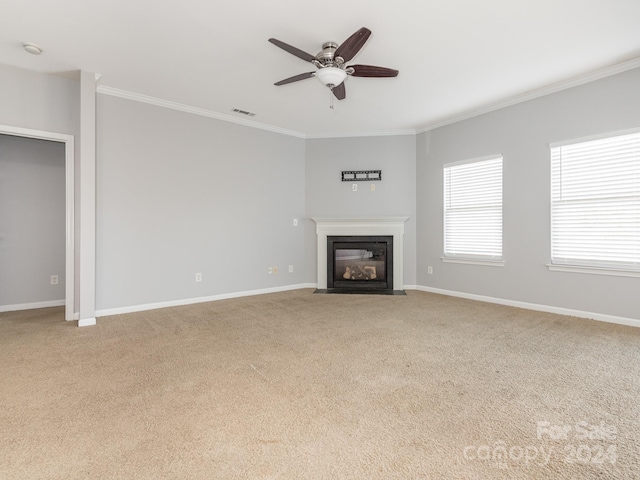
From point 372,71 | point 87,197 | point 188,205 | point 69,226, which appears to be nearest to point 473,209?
point 372,71

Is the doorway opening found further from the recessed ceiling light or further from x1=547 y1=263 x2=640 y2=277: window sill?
x1=547 y1=263 x2=640 y2=277: window sill

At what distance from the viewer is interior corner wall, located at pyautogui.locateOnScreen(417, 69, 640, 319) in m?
3.38

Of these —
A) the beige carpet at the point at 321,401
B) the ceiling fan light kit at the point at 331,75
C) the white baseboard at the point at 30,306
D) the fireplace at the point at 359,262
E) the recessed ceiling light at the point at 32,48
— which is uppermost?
the recessed ceiling light at the point at 32,48

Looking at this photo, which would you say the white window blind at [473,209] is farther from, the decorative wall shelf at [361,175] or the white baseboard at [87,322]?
the white baseboard at [87,322]

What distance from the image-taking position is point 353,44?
247 centimetres

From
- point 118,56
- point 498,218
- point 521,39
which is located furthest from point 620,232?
point 118,56

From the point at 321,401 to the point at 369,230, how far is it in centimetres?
386

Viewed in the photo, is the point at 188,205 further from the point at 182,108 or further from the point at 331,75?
the point at 331,75

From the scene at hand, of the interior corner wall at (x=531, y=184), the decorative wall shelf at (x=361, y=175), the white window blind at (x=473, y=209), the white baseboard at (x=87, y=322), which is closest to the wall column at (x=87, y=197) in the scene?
the white baseboard at (x=87, y=322)

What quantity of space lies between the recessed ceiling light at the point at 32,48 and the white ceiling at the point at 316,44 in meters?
0.05

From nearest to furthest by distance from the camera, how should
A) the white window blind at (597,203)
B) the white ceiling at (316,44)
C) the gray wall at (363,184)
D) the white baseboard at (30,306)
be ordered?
the white ceiling at (316,44), the white window blind at (597,203), the white baseboard at (30,306), the gray wall at (363,184)

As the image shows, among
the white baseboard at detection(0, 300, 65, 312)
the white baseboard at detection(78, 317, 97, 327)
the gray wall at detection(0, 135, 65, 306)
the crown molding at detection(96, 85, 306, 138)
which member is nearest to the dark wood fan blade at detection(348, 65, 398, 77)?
the crown molding at detection(96, 85, 306, 138)

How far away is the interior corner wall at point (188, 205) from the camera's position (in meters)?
3.87

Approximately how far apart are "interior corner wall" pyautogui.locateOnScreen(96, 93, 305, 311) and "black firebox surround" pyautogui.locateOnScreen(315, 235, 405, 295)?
0.56 metres
